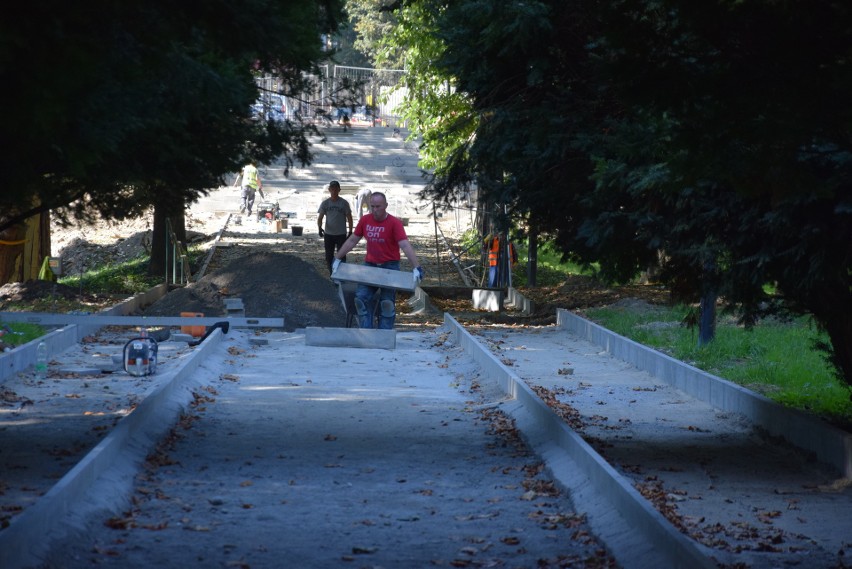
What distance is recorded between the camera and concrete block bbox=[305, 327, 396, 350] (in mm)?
16109

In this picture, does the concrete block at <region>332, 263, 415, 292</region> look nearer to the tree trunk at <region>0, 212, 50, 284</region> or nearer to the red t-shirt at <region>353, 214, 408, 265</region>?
the red t-shirt at <region>353, 214, 408, 265</region>

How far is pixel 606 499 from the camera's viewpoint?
704cm

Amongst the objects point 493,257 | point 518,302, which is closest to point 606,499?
point 518,302

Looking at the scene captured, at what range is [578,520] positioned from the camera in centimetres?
694

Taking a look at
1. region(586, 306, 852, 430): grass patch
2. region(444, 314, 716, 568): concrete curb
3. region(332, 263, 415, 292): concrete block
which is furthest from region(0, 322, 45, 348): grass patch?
region(586, 306, 852, 430): grass patch

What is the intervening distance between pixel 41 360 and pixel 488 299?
1338 centimetres

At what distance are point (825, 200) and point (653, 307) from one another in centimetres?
1251

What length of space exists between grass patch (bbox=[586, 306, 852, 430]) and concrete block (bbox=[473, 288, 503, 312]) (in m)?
5.30

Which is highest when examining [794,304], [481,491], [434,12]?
[434,12]

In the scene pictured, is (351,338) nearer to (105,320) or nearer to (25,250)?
(105,320)

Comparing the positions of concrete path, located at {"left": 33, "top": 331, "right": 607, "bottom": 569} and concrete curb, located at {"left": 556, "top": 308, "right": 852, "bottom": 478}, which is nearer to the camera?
concrete path, located at {"left": 33, "top": 331, "right": 607, "bottom": 569}

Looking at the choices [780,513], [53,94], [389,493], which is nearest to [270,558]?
[389,493]

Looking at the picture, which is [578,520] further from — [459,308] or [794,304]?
[459,308]

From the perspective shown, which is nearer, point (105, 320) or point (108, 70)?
point (108, 70)
